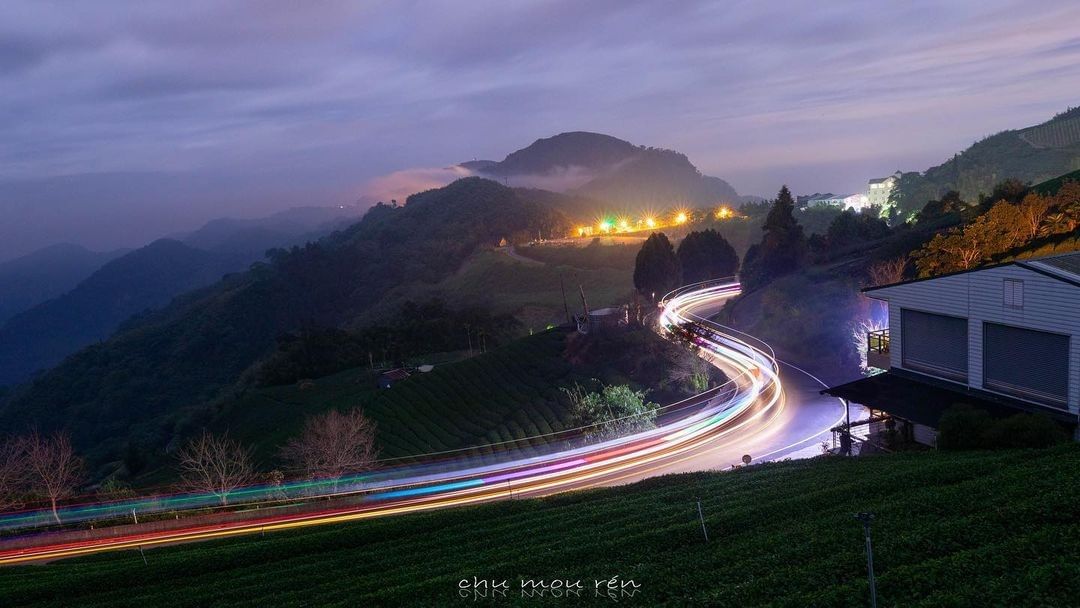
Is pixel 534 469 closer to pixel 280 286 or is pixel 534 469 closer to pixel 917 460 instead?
pixel 917 460

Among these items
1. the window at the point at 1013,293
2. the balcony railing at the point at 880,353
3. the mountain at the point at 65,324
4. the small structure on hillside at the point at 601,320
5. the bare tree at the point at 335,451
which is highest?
the window at the point at 1013,293

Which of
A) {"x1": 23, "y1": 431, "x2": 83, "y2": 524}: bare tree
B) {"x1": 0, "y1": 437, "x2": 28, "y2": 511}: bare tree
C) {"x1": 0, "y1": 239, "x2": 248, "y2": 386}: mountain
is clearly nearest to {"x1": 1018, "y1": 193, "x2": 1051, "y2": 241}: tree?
{"x1": 23, "y1": 431, "x2": 83, "y2": 524}: bare tree

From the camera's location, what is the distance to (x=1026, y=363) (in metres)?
14.4

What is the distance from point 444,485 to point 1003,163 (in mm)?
96699

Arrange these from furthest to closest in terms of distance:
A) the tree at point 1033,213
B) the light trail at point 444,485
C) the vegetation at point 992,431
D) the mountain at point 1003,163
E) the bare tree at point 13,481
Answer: the mountain at point 1003,163 < the tree at point 1033,213 < the bare tree at point 13,481 < the light trail at point 444,485 < the vegetation at point 992,431

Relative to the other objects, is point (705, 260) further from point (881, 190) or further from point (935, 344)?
point (881, 190)

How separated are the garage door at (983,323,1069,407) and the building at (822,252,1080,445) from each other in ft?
0.07

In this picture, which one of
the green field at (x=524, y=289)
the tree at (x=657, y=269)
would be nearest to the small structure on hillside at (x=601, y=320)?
the tree at (x=657, y=269)

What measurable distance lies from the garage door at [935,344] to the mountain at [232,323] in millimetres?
46437

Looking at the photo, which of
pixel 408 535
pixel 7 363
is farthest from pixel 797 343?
pixel 7 363

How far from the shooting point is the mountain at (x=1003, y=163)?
77.9 m

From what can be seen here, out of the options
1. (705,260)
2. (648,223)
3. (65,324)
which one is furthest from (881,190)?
(65,324)

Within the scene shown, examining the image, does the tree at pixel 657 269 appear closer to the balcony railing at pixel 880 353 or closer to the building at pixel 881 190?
the balcony railing at pixel 880 353

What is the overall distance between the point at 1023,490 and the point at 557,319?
4734 centimetres
